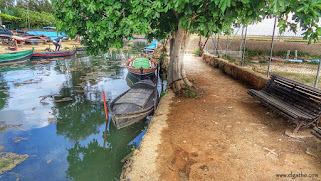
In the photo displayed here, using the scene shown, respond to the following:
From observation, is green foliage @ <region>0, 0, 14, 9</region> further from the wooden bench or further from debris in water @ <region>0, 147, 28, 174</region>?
the wooden bench

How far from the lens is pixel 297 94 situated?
606 centimetres

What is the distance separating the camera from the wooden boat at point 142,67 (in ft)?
52.0

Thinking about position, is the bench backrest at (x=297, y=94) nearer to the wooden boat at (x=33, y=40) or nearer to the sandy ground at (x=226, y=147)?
the sandy ground at (x=226, y=147)

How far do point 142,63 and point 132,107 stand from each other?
8.48m

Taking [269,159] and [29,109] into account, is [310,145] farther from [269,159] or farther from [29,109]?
[29,109]

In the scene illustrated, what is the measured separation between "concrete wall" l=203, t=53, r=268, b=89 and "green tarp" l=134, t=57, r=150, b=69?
17.0 ft

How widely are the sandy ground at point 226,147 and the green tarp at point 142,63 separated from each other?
30.4 ft

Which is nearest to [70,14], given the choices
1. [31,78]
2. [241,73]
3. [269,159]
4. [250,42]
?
[269,159]

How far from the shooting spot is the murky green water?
6.50 metres

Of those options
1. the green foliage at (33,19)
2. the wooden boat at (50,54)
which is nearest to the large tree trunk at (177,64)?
the wooden boat at (50,54)

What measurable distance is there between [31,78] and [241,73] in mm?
15926

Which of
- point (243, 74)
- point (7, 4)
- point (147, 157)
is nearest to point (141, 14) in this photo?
point (147, 157)

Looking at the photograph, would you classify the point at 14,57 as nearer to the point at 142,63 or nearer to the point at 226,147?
the point at 142,63

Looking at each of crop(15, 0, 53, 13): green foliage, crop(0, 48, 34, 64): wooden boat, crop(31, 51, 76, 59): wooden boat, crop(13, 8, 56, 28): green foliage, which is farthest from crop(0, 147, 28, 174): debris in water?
crop(15, 0, 53, 13): green foliage
